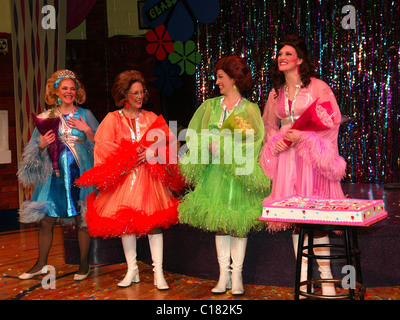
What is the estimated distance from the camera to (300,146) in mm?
3523

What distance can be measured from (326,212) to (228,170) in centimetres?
87

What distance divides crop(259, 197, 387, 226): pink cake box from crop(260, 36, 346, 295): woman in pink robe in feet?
1.11

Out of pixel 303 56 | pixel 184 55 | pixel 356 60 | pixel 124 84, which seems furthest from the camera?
pixel 184 55

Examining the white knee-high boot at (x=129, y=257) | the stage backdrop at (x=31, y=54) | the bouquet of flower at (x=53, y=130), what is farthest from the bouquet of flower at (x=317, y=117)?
the stage backdrop at (x=31, y=54)

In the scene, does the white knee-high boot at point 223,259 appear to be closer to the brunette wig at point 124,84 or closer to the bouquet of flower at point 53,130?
the brunette wig at point 124,84

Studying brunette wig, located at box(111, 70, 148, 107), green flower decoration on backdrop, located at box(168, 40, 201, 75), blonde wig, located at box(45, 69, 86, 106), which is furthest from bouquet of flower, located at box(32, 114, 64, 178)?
green flower decoration on backdrop, located at box(168, 40, 201, 75)

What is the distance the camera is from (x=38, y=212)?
434 centimetres

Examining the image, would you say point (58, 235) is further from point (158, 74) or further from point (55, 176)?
point (158, 74)

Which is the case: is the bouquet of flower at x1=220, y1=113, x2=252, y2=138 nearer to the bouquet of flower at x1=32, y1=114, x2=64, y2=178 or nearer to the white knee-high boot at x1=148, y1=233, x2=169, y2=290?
the white knee-high boot at x1=148, y1=233, x2=169, y2=290

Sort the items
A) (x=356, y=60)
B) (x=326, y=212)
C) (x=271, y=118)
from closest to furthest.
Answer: (x=326, y=212) < (x=271, y=118) < (x=356, y=60)

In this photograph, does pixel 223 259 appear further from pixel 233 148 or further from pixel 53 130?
pixel 53 130

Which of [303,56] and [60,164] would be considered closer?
[303,56]

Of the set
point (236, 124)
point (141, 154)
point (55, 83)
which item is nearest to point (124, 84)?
point (141, 154)

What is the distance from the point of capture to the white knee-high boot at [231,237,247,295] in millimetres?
3785
